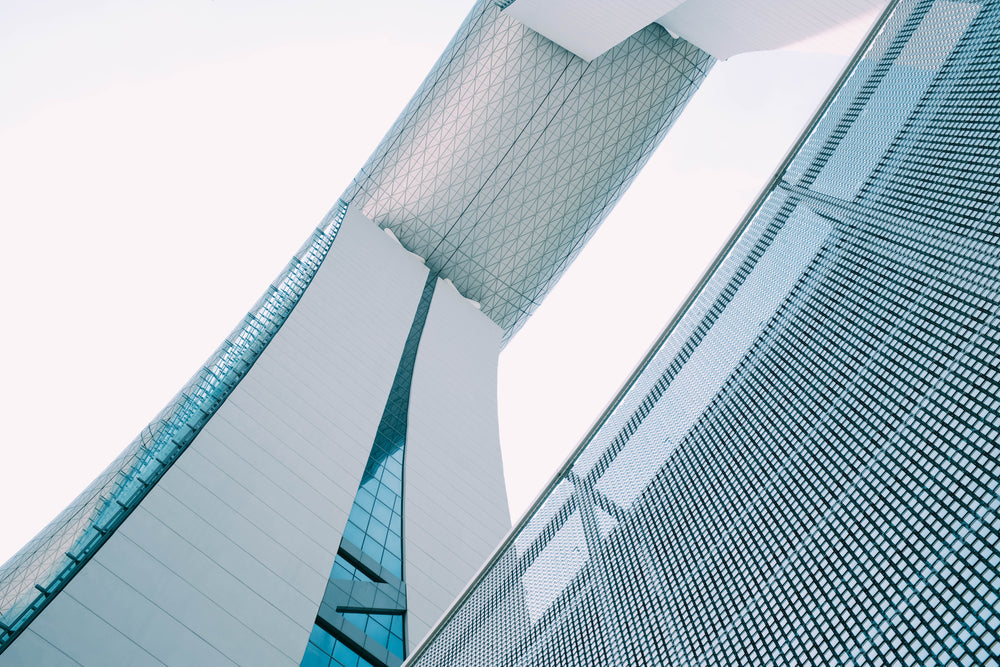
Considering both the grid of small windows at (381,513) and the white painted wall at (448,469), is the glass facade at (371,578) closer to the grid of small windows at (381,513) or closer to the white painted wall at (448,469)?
the grid of small windows at (381,513)

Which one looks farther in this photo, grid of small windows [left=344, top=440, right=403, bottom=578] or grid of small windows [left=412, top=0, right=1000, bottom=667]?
grid of small windows [left=344, top=440, right=403, bottom=578]

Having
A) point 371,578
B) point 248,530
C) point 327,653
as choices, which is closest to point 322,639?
point 327,653

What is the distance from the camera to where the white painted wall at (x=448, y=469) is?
82.2 ft

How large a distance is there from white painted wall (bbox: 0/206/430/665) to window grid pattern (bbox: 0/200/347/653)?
0.41 metres

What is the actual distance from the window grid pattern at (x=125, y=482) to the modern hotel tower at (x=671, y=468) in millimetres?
128

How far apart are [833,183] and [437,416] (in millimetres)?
20952

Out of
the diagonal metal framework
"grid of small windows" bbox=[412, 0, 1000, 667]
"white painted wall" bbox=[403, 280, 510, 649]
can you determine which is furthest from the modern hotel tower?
the diagonal metal framework

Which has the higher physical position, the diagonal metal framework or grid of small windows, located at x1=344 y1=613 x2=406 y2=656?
the diagonal metal framework

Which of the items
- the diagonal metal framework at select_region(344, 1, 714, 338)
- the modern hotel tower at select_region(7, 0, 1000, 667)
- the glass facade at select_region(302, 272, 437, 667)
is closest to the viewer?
the modern hotel tower at select_region(7, 0, 1000, 667)

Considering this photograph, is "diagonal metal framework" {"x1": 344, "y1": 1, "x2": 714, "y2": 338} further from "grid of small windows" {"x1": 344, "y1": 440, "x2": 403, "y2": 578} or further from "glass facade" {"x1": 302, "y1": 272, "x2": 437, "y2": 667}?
"grid of small windows" {"x1": 344, "y1": 440, "x2": 403, "y2": 578}

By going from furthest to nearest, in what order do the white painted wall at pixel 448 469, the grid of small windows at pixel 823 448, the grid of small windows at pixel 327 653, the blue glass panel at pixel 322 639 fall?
the white painted wall at pixel 448 469
the blue glass panel at pixel 322 639
the grid of small windows at pixel 327 653
the grid of small windows at pixel 823 448

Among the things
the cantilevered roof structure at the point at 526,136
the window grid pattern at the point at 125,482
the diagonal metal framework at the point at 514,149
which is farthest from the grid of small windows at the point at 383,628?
the diagonal metal framework at the point at 514,149

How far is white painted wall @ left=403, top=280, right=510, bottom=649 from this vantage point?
25062mm

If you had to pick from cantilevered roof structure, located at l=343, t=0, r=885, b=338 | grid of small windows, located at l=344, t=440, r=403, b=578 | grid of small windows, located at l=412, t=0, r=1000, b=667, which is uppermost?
cantilevered roof structure, located at l=343, t=0, r=885, b=338
